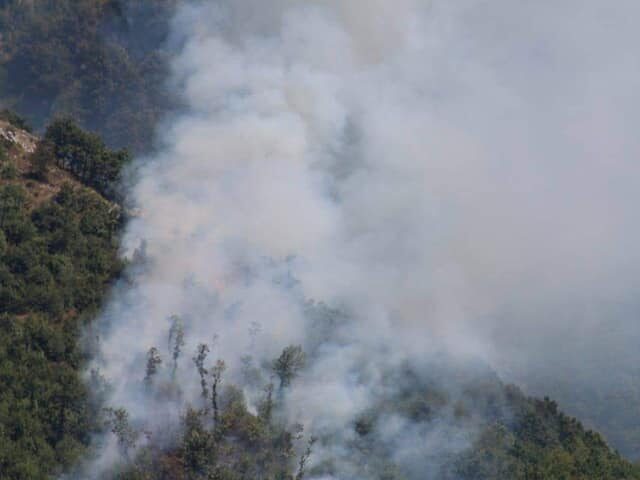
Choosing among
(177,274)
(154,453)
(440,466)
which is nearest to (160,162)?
(177,274)

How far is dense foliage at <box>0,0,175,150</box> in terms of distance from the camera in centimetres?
10800

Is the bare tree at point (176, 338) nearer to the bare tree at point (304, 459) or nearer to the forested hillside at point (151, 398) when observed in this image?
the forested hillside at point (151, 398)

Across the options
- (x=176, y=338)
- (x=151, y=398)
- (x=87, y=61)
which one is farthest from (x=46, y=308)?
(x=87, y=61)

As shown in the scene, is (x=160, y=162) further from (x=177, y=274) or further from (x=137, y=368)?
(x=137, y=368)

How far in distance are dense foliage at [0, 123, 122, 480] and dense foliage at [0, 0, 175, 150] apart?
4296 cm

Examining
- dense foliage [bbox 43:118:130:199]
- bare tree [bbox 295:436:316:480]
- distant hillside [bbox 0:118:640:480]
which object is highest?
dense foliage [bbox 43:118:130:199]

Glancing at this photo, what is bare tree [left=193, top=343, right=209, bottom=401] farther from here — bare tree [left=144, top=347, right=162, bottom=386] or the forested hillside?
bare tree [left=144, top=347, right=162, bottom=386]

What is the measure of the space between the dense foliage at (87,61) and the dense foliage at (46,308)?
141 ft

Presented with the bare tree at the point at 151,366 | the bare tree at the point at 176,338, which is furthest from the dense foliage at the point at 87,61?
the bare tree at the point at 151,366

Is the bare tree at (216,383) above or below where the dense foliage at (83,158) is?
below

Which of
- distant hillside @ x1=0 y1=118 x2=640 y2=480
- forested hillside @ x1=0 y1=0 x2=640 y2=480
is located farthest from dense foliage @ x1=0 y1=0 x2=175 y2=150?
distant hillside @ x1=0 y1=118 x2=640 y2=480

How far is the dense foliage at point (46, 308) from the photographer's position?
151 ft

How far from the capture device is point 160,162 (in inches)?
2842

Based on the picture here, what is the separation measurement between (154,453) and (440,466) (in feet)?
48.7
